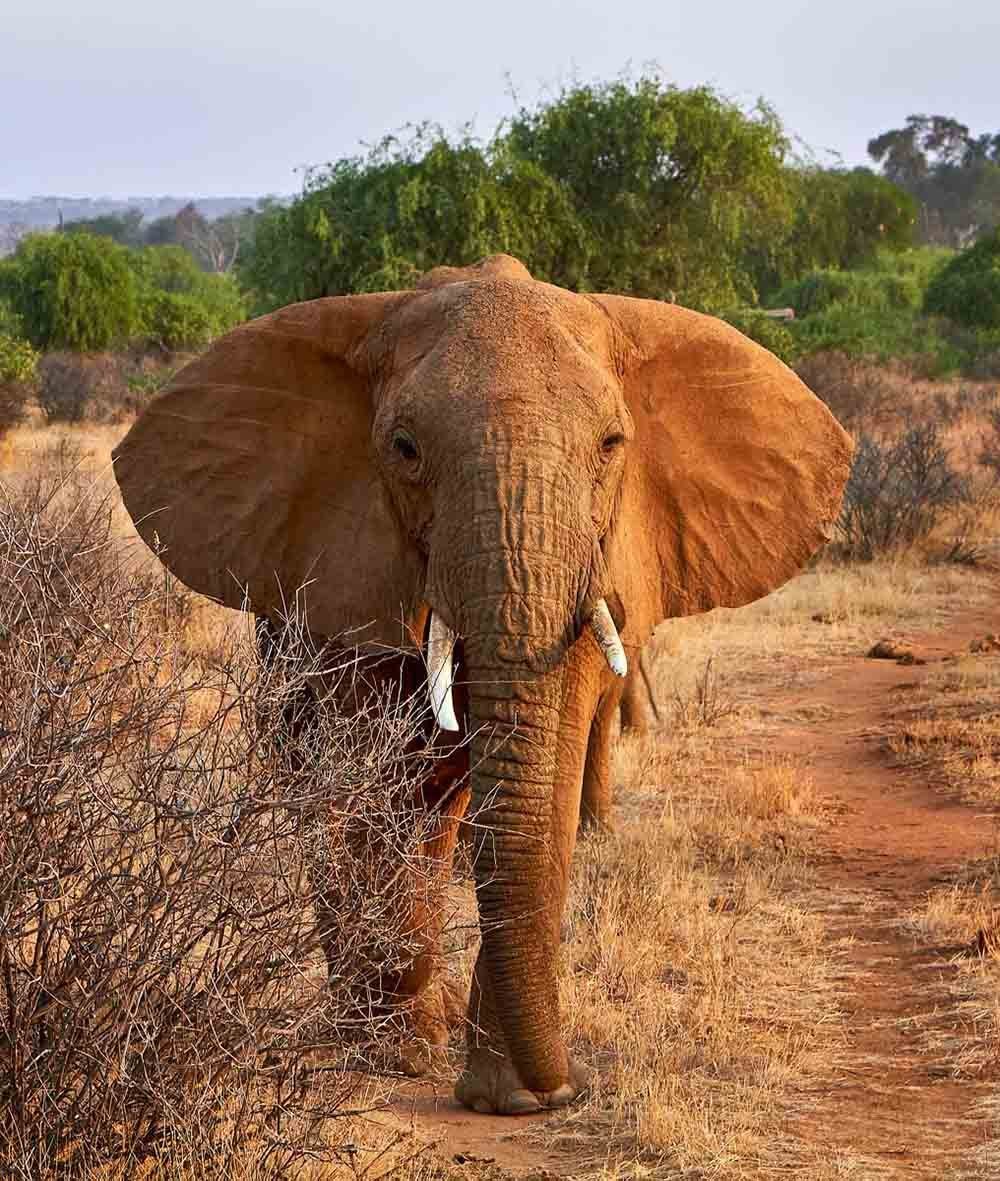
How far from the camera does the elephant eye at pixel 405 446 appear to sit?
4.68 m

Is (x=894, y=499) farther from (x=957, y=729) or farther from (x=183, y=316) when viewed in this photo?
(x=183, y=316)

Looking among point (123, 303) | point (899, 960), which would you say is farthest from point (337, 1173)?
point (123, 303)

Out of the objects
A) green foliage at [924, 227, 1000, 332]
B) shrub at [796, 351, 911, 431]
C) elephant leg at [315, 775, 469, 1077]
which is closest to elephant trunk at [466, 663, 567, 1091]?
elephant leg at [315, 775, 469, 1077]

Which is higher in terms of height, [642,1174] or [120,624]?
[120,624]

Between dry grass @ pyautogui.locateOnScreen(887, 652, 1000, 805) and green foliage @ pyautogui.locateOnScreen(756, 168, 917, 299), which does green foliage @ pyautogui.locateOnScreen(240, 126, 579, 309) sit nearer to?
dry grass @ pyautogui.locateOnScreen(887, 652, 1000, 805)

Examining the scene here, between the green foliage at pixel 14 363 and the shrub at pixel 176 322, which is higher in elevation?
the green foliage at pixel 14 363

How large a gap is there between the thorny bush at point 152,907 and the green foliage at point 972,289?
114ft

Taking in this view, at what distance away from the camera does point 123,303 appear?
35.3m

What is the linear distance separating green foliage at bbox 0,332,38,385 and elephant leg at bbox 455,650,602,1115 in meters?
18.3

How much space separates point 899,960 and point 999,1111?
4.72ft

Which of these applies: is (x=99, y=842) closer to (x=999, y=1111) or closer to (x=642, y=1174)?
(x=642, y=1174)

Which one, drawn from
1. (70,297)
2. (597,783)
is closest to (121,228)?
(70,297)

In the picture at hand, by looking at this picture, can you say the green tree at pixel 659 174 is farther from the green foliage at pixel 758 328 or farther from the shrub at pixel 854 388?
the shrub at pixel 854 388

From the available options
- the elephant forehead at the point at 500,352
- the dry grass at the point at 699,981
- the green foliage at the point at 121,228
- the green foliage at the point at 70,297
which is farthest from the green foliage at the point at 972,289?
the green foliage at the point at 121,228
